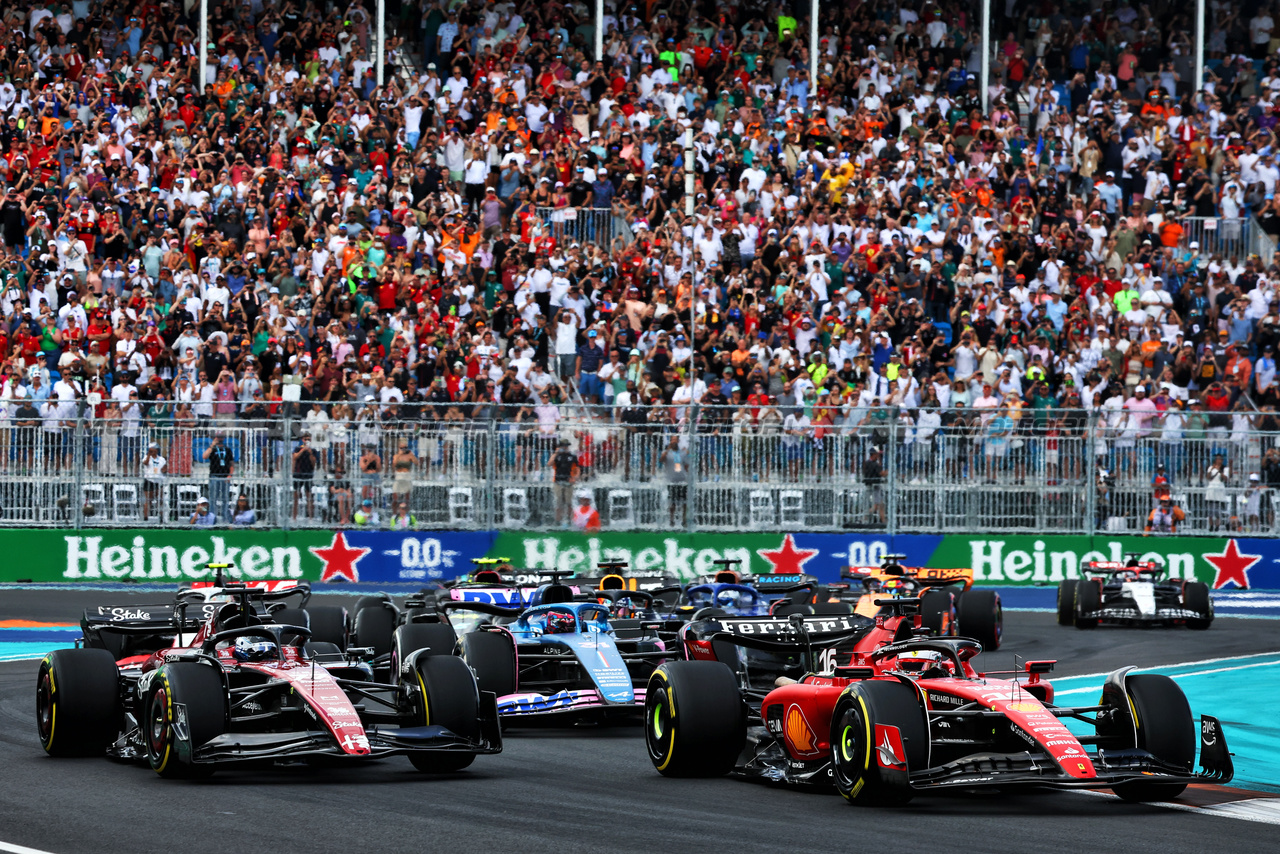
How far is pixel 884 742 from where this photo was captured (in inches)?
408

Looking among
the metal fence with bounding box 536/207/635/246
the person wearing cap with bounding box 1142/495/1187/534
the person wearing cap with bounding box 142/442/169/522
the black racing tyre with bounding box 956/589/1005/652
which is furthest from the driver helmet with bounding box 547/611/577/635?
the metal fence with bounding box 536/207/635/246

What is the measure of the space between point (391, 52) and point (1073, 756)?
90.5 feet

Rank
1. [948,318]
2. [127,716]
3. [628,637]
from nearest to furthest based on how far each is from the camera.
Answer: [127,716], [628,637], [948,318]

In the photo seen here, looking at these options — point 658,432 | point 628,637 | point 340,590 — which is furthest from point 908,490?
→ point 628,637

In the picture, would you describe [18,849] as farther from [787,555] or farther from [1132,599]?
[787,555]

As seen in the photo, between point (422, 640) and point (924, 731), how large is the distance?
206 inches

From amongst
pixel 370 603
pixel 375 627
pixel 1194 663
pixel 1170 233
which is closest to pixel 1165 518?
pixel 1194 663

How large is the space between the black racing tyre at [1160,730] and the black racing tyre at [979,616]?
948 cm

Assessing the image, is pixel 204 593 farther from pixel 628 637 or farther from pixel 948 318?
pixel 948 318

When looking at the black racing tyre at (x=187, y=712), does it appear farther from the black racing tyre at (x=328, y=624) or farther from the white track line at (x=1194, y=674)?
the white track line at (x=1194, y=674)

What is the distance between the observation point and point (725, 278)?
100 feet

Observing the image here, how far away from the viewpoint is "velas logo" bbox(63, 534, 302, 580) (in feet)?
86.5

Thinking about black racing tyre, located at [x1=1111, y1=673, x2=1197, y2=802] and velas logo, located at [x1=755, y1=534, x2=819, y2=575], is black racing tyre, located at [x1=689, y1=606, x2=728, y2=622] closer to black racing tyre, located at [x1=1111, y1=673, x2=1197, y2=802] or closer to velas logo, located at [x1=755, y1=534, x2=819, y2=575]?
black racing tyre, located at [x1=1111, y1=673, x2=1197, y2=802]

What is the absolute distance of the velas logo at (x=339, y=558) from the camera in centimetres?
2681
